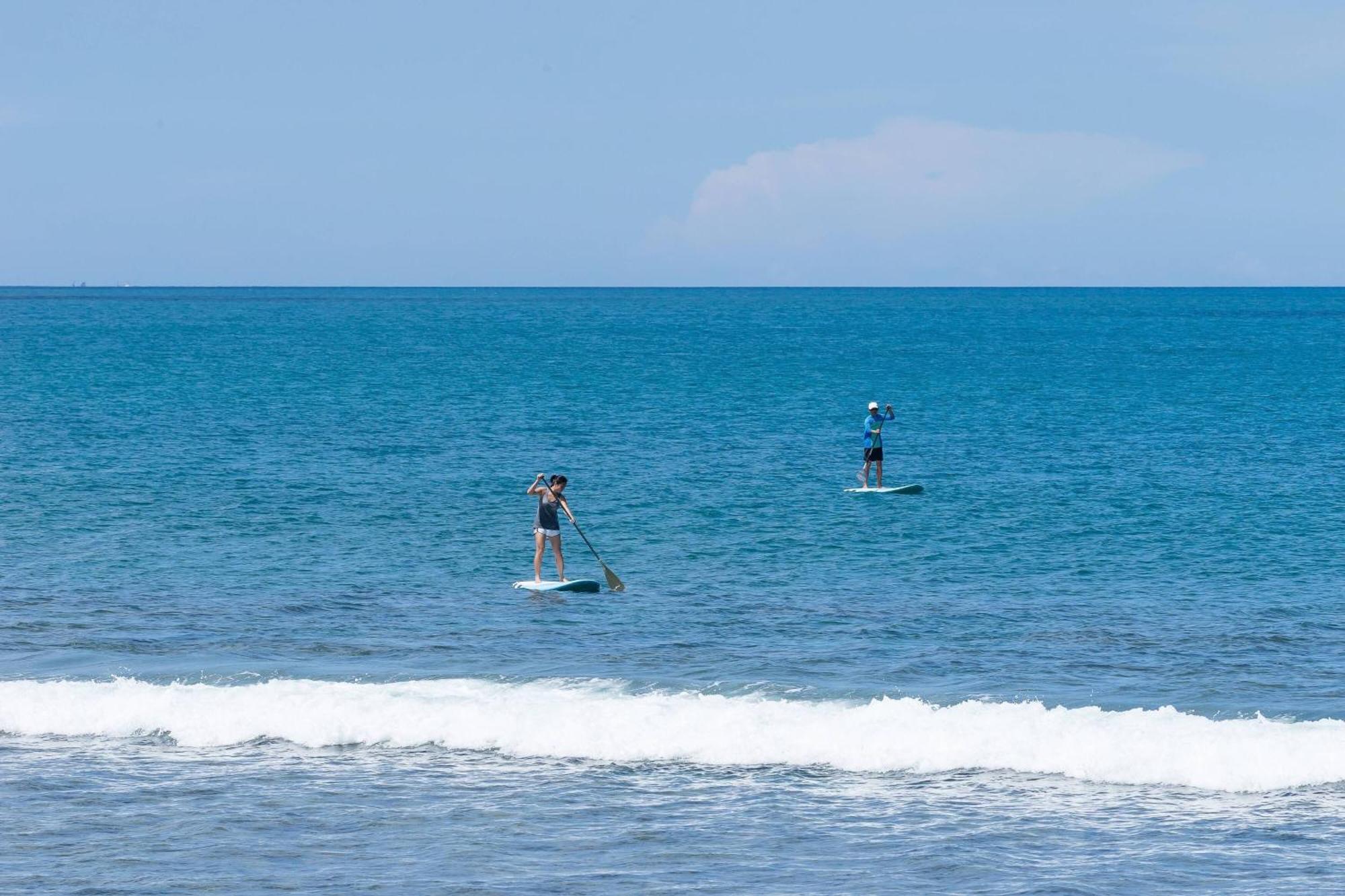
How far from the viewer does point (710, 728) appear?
17.7 m

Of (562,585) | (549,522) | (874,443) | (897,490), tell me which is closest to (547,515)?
(549,522)

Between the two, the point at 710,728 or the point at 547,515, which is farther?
the point at 547,515

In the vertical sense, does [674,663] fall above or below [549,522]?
below

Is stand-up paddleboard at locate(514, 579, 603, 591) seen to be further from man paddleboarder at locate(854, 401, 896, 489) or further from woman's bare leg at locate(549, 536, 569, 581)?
man paddleboarder at locate(854, 401, 896, 489)

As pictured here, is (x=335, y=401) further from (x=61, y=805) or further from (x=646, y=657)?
(x=61, y=805)

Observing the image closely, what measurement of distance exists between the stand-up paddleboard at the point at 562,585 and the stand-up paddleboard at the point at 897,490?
522 inches

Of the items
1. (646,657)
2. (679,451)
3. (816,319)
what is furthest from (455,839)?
(816,319)

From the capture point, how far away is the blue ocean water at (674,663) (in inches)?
540

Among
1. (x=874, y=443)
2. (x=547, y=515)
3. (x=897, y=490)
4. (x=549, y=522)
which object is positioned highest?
(x=874, y=443)

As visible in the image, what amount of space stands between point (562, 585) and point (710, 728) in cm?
939

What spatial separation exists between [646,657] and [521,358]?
267 ft

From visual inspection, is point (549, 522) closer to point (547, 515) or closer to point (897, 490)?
point (547, 515)

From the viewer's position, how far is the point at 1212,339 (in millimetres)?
134625

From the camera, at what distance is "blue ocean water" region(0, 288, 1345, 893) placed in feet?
45.0
